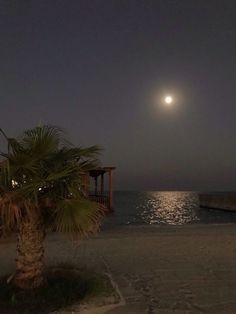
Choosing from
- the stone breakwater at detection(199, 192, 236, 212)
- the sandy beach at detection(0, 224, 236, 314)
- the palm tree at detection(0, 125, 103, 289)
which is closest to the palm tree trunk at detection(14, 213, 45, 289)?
the palm tree at detection(0, 125, 103, 289)

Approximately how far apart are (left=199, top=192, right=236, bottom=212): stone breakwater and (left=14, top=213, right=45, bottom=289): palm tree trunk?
202 feet

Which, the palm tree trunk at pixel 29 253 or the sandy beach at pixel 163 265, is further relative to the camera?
the palm tree trunk at pixel 29 253

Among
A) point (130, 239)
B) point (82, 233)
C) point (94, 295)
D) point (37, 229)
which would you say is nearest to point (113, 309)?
point (94, 295)

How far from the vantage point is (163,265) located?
34.4 ft

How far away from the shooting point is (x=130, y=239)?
15750 millimetres

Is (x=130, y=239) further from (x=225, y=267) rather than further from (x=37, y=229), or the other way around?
(x=37, y=229)

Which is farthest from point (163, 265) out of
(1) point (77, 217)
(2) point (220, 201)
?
(2) point (220, 201)

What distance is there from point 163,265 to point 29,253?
4245 millimetres

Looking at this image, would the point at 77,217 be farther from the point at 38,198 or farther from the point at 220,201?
the point at 220,201

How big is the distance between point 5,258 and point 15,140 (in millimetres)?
5370

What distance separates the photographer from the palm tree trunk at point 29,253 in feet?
24.2

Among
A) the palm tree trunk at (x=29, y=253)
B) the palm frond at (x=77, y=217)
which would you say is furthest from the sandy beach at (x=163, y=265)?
the palm tree trunk at (x=29, y=253)

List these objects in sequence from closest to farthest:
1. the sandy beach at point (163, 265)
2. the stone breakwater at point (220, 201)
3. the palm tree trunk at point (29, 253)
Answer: the sandy beach at point (163, 265) < the palm tree trunk at point (29, 253) < the stone breakwater at point (220, 201)

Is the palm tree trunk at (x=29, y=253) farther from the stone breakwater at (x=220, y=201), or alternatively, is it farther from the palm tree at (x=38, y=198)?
the stone breakwater at (x=220, y=201)
